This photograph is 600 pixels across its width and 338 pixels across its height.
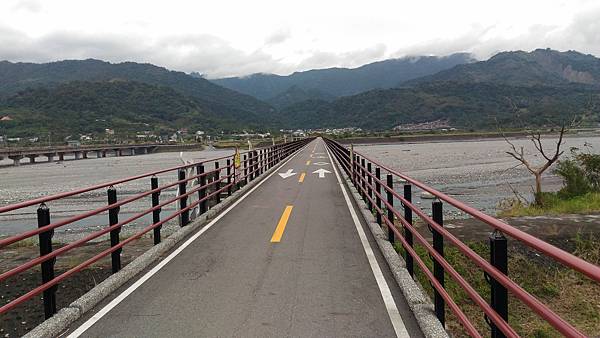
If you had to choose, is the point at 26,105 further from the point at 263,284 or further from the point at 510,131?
the point at 263,284

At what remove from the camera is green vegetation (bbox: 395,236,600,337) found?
6867 millimetres

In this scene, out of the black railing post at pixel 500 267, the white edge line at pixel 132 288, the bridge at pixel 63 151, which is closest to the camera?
the black railing post at pixel 500 267

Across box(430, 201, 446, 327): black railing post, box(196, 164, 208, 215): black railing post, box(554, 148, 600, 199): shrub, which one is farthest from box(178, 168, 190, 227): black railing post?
box(554, 148, 600, 199): shrub

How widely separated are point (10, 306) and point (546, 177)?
32834 mm

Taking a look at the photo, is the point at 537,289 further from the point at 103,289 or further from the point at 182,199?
the point at 103,289

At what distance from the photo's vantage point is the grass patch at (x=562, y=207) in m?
14.0

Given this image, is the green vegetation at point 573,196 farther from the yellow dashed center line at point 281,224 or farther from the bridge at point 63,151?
the bridge at point 63,151

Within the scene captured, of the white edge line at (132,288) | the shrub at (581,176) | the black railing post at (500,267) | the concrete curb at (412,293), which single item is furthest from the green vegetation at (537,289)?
the shrub at (581,176)

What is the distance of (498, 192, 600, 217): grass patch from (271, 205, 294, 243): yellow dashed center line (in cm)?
682

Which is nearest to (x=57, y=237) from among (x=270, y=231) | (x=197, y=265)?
(x=270, y=231)

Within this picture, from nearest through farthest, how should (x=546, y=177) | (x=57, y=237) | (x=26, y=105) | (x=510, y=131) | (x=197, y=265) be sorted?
1. (x=197, y=265)
2. (x=57, y=237)
3. (x=546, y=177)
4. (x=510, y=131)
5. (x=26, y=105)

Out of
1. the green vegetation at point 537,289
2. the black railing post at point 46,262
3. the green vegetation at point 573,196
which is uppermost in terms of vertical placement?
the black railing post at point 46,262

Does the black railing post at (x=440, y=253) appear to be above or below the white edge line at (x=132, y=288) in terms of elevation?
above

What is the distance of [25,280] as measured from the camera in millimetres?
8258
